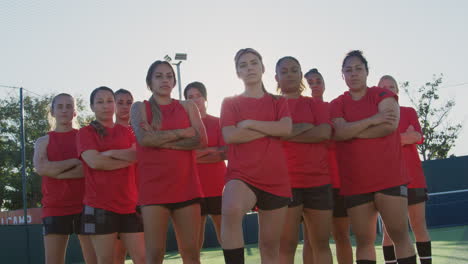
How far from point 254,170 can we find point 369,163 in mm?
1121

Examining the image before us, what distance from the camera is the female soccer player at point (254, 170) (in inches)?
141

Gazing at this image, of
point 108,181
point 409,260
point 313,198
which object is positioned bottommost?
→ point 409,260

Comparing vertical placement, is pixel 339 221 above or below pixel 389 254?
above

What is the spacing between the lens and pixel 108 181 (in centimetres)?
444

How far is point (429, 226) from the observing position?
655 inches

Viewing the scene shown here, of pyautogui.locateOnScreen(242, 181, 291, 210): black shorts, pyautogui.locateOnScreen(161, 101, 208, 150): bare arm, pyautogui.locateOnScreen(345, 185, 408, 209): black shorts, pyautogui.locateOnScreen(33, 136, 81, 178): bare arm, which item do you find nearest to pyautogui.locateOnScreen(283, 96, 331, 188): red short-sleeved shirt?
pyautogui.locateOnScreen(345, 185, 408, 209): black shorts

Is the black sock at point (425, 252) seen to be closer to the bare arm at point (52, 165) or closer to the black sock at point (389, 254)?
the black sock at point (389, 254)

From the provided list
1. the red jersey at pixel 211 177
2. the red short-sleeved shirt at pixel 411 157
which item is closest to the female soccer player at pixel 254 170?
the red jersey at pixel 211 177

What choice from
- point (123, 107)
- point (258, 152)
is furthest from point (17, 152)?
point (258, 152)

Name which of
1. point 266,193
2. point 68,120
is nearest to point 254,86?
point 266,193

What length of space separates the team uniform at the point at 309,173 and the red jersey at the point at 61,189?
199 centimetres

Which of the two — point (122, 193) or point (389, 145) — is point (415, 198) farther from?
point (122, 193)

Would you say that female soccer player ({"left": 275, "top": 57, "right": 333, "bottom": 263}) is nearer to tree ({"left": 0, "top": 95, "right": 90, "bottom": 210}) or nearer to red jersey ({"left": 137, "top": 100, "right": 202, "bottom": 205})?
red jersey ({"left": 137, "top": 100, "right": 202, "bottom": 205})

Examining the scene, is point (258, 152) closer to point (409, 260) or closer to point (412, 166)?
point (409, 260)
